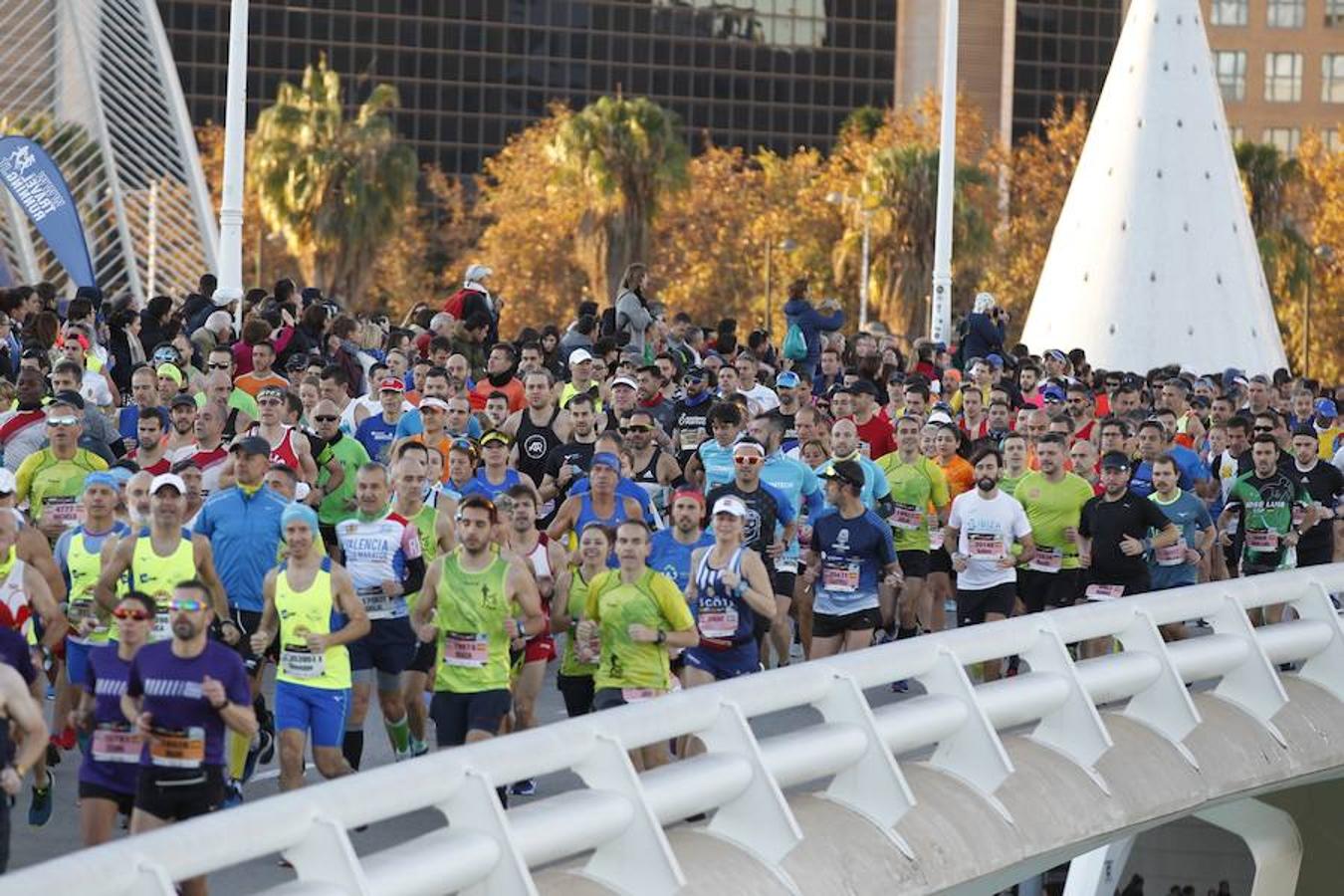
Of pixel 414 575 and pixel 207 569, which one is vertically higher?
pixel 207 569

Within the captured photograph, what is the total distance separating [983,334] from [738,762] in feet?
57.6

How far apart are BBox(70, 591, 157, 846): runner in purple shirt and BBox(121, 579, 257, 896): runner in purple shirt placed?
148 mm

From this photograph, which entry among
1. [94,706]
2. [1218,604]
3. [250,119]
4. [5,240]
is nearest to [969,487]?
[1218,604]

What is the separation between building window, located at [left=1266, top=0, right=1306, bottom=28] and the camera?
9912cm

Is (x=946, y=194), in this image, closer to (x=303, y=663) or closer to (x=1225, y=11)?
(x=303, y=663)

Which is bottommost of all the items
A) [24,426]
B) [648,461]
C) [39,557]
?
[39,557]

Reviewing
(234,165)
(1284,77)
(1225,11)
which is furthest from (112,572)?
(1284,77)

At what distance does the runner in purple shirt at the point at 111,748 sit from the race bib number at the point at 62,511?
13.2 feet

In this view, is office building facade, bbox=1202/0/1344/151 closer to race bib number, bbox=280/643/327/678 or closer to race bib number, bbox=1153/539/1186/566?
race bib number, bbox=1153/539/1186/566

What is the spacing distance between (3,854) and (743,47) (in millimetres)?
87097

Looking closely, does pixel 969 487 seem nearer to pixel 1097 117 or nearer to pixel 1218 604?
pixel 1218 604

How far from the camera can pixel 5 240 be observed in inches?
1240

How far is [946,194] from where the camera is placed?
32.5 metres

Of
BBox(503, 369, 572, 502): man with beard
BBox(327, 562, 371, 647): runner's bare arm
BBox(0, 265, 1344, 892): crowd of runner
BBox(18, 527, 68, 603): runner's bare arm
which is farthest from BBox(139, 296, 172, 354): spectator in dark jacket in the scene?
BBox(327, 562, 371, 647): runner's bare arm
